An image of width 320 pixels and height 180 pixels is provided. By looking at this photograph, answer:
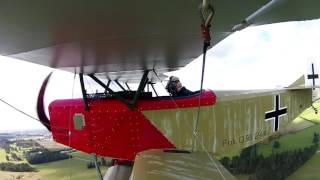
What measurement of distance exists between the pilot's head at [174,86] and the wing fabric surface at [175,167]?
2.28ft

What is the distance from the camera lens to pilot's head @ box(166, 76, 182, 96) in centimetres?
391

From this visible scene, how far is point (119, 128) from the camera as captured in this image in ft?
12.5

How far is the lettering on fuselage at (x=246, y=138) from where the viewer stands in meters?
4.15

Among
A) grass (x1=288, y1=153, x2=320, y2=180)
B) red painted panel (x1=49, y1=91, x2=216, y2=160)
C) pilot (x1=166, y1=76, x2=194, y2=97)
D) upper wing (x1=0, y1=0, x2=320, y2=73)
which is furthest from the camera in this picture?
grass (x1=288, y1=153, x2=320, y2=180)

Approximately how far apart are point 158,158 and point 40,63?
1.45 meters

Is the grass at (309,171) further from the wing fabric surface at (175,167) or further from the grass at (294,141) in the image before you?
the wing fabric surface at (175,167)

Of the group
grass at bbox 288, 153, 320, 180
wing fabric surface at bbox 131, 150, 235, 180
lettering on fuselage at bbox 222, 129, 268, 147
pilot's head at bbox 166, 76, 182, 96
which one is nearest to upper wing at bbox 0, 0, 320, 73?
pilot's head at bbox 166, 76, 182, 96

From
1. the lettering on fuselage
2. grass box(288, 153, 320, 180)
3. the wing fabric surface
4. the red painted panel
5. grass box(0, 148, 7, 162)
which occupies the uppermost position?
the red painted panel

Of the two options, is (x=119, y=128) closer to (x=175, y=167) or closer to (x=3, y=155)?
(x=175, y=167)

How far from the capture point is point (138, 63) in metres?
3.59

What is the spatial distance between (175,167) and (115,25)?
1.68m

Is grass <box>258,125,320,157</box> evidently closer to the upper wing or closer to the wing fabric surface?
the wing fabric surface

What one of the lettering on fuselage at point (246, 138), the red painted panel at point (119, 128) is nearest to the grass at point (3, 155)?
the red painted panel at point (119, 128)

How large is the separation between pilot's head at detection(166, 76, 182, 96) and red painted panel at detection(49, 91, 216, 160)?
0.14 metres
